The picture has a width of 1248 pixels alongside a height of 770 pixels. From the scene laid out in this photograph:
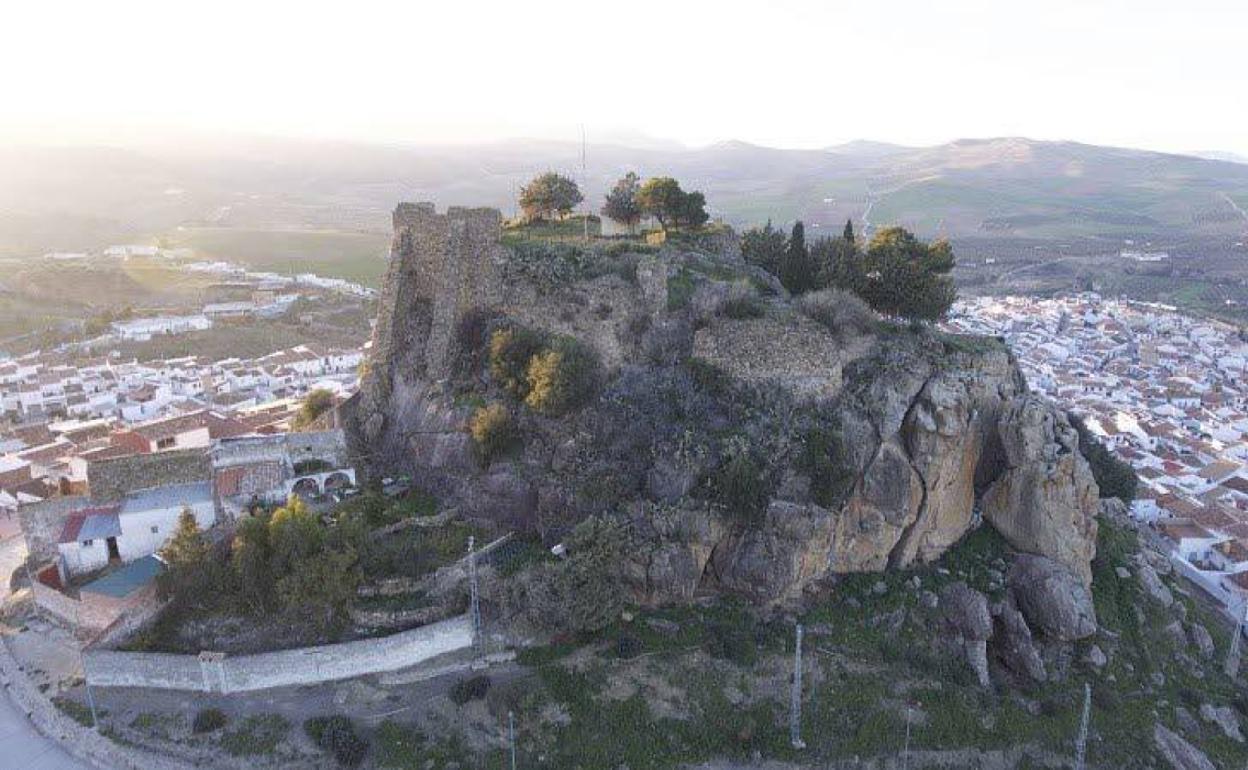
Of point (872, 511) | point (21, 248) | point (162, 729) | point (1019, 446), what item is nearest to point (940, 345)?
point (1019, 446)

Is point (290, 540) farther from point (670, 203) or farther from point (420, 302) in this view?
point (670, 203)

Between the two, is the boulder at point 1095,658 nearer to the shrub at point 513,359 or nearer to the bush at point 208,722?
the shrub at point 513,359

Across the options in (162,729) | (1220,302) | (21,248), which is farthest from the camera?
(21,248)

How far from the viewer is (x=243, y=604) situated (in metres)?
23.6

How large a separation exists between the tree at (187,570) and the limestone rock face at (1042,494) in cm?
2519

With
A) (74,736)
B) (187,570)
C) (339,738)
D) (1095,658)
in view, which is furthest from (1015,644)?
(74,736)

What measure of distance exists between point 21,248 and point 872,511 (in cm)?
15858

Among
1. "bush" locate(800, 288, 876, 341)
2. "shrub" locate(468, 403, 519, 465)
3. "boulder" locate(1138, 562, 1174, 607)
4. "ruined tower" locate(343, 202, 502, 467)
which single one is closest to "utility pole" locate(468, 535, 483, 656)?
"shrub" locate(468, 403, 519, 465)

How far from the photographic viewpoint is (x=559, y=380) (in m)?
27.0

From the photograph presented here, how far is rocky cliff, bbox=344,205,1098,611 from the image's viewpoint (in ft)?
82.7

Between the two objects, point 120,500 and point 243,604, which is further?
point 120,500

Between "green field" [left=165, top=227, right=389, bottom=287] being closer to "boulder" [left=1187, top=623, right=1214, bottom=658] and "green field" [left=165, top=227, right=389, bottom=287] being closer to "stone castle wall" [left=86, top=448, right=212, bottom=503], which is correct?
"stone castle wall" [left=86, top=448, right=212, bottom=503]

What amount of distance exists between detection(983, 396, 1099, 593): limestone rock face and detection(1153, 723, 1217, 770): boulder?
484cm

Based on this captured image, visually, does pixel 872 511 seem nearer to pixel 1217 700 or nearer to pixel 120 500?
pixel 1217 700
